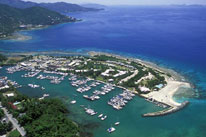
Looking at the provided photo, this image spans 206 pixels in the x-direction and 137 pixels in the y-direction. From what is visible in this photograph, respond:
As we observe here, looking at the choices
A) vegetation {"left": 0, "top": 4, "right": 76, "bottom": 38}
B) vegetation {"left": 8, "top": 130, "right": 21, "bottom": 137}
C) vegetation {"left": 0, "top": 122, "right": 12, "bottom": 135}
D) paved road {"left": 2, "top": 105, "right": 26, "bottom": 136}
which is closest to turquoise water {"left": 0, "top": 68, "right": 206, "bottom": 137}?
paved road {"left": 2, "top": 105, "right": 26, "bottom": 136}

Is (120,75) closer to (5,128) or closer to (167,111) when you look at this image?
(167,111)

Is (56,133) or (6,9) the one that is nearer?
(56,133)

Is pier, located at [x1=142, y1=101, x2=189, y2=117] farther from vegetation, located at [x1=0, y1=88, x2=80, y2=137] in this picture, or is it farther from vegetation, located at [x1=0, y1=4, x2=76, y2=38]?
vegetation, located at [x1=0, y1=4, x2=76, y2=38]

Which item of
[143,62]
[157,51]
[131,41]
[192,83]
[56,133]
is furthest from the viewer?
[131,41]

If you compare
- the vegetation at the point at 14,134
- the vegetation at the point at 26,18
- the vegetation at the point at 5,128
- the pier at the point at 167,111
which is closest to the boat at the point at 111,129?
the pier at the point at 167,111

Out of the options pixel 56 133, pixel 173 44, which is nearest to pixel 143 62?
Answer: pixel 173 44

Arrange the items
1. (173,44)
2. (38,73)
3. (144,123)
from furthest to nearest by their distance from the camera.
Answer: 1. (173,44)
2. (38,73)
3. (144,123)

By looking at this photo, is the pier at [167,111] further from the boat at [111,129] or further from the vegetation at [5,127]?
the vegetation at [5,127]

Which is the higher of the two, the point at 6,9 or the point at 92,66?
the point at 6,9

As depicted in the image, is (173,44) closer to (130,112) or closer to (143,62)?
(143,62)
